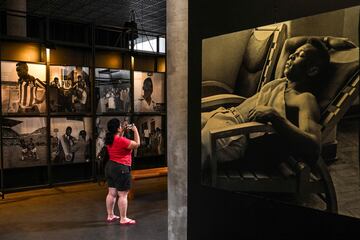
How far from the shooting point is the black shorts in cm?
550

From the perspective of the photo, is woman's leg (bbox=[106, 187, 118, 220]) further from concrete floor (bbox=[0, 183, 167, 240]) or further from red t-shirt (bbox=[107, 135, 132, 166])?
red t-shirt (bbox=[107, 135, 132, 166])

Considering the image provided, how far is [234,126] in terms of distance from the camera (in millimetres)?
3180

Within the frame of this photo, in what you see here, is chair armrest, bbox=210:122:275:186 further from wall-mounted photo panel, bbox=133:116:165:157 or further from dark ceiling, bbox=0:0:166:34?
dark ceiling, bbox=0:0:166:34

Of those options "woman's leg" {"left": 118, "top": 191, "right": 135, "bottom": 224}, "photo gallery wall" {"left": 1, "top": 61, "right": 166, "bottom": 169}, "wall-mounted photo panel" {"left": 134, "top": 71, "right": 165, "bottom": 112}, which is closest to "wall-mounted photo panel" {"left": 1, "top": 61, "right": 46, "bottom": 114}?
"photo gallery wall" {"left": 1, "top": 61, "right": 166, "bottom": 169}

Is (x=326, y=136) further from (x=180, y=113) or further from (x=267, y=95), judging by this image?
(x=180, y=113)

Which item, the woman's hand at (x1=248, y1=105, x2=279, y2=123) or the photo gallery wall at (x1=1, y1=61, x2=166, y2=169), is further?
the photo gallery wall at (x1=1, y1=61, x2=166, y2=169)

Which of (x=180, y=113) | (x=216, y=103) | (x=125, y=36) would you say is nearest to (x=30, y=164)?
(x=125, y=36)

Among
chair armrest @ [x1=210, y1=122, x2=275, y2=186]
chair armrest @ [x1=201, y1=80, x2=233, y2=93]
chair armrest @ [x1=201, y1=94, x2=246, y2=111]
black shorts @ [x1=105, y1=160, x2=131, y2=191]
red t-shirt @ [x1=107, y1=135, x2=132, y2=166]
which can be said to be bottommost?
black shorts @ [x1=105, y1=160, x2=131, y2=191]

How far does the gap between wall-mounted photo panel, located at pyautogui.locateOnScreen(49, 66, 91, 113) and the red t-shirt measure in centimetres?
328

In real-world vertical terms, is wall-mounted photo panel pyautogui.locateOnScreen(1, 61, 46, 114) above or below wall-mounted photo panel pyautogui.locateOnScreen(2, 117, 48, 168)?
above

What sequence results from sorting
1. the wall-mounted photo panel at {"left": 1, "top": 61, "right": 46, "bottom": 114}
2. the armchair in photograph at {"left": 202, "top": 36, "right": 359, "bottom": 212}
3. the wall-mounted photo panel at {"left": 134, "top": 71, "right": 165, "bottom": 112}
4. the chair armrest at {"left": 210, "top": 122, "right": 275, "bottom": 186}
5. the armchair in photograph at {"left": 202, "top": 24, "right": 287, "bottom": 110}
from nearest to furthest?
the armchair in photograph at {"left": 202, "top": 36, "right": 359, "bottom": 212} < the armchair in photograph at {"left": 202, "top": 24, "right": 287, "bottom": 110} < the chair armrest at {"left": 210, "top": 122, "right": 275, "bottom": 186} < the wall-mounted photo panel at {"left": 1, "top": 61, "right": 46, "bottom": 114} < the wall-mounted photo panel at {"left": 134, "top": 71, "right": 165, "bottom": 112}

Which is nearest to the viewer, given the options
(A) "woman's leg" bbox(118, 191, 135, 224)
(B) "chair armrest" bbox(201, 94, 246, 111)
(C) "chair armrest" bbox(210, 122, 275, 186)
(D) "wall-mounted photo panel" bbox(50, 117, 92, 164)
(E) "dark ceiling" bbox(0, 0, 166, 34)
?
(C) "chair armrest" bbox(210, 122, 275, 186)

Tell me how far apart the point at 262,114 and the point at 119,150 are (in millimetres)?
3019

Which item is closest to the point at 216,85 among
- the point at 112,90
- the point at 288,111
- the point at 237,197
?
the point at 288,111
